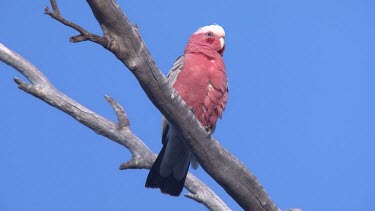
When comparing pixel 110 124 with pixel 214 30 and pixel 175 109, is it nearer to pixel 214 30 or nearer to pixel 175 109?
pixel 214 30

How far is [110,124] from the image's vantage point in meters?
5.14

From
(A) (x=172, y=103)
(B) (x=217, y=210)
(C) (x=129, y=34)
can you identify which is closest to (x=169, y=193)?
(B) (x=217, y=210)

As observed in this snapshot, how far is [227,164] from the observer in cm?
379

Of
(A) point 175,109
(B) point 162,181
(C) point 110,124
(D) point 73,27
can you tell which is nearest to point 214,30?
(C) point 110,124

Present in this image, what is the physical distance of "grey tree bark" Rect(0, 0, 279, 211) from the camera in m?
2.97

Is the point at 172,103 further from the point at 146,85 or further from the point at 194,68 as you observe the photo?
the point at 194,68

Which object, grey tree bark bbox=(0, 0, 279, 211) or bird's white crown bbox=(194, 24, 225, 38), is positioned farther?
bird's white crown bbox=(194, 24, 225, 38)

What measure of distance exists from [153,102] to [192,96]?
898 mm

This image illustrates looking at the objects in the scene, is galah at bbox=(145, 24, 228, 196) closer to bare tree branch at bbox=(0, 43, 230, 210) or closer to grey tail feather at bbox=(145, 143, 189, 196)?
grey tail feather at bbox=(145, 143, 189, 196)

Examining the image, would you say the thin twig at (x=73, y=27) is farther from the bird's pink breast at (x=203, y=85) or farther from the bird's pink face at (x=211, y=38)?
the bird's pink face at (x=211, y=38)

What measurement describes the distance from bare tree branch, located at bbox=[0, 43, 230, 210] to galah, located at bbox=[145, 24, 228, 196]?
1.82ft

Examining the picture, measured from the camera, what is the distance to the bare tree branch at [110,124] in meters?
5.00

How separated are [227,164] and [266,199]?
428 millimetres

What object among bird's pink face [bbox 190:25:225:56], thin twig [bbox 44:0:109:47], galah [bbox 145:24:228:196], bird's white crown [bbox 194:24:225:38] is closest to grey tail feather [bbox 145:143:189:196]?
galah [bbox 145:24:228:196]
